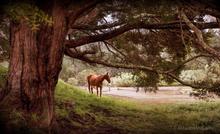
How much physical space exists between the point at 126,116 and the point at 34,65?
553 centimetres

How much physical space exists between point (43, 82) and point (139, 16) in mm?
2219

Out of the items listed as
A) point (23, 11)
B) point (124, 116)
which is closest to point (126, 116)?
point (124, 116)

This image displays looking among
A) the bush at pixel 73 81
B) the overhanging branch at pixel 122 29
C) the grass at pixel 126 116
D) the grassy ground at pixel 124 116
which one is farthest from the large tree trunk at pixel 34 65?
the bush at pixel 73 81

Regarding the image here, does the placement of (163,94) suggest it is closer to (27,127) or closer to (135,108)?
(135,108)

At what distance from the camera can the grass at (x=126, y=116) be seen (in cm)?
865

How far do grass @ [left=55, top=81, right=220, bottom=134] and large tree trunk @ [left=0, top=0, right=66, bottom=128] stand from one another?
1.79m

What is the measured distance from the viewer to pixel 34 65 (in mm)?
5918

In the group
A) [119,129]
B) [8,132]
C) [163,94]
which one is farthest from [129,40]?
[163,94]

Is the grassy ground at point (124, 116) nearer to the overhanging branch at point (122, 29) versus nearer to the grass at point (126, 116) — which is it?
the grass at point (126, 116)

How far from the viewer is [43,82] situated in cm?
604

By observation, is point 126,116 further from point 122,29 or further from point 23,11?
point 23,11

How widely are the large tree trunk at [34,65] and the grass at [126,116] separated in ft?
5.86

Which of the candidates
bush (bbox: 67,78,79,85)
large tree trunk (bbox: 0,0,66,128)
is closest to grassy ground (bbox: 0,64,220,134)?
large tree trunk (bbox: 0,0,66,128)

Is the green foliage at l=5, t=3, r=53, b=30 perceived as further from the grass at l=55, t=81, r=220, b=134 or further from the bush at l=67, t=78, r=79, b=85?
the bush at l=67, t=78, r=79, b=85
